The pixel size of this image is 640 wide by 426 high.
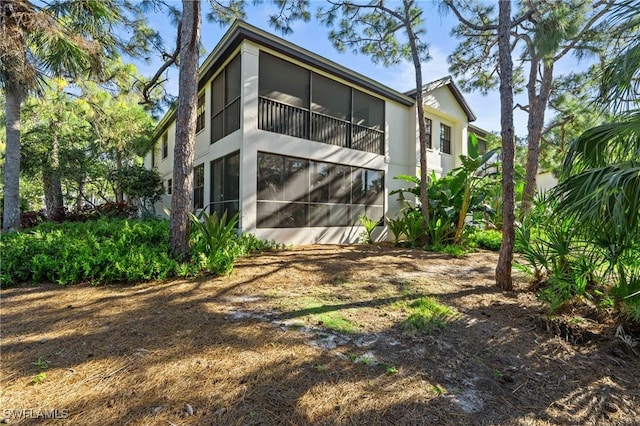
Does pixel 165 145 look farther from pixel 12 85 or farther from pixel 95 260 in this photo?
pixel 95 260

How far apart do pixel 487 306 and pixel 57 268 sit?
6.47 meters

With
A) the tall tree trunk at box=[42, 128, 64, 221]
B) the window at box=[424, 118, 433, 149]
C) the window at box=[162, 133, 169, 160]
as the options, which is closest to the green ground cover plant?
the tall tree trunk at box=[42, 128, 64, 221]

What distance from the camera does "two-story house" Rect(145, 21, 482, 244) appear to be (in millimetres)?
8477

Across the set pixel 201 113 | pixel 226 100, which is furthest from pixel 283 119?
pixel 201 113

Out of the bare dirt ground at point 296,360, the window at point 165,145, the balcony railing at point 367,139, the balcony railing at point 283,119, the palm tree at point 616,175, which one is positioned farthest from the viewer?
the window at point 165,145

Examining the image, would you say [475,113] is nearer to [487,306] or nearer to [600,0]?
[600,0]

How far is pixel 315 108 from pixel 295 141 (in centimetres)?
157

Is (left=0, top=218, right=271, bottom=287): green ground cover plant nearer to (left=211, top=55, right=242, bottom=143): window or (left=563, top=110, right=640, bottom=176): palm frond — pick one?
(left=211, top=55, right=242, bottom=143): window

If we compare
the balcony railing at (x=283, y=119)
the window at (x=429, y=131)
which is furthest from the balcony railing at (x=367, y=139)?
the window at (x=429, y=131)

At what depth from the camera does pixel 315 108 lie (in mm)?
9953

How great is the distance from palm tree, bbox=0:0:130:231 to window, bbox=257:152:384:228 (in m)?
4.67

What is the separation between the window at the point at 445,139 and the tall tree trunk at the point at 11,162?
15345 mm

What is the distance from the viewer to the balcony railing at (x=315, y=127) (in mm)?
8867

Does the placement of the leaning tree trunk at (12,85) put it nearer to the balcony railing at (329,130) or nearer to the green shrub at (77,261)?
the green shrub at (77,261)
